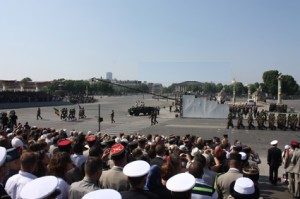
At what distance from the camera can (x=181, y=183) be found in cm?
368

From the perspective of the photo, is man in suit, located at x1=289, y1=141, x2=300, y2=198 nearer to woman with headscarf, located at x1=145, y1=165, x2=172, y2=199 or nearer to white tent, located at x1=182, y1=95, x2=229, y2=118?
woman with headscarf, located at x1=145, y1=165, x2=172, y2=199

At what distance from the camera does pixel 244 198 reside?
392cm

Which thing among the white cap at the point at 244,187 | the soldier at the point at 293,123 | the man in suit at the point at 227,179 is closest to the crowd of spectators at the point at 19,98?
the soldier at the point at 293,123

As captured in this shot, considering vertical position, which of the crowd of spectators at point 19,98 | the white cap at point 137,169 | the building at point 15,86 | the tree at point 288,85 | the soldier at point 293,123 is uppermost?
the tree at point 288,85

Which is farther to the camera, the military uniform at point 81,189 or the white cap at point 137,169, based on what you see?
the military uniform at point 81,189

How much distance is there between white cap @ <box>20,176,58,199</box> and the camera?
10.5 ft

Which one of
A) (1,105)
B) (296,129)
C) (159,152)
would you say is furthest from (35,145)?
(1,105)

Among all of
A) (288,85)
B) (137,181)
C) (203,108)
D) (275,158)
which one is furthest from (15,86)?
(137,181)

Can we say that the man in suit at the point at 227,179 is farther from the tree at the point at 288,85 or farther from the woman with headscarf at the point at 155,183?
the tree at the point at 288,85

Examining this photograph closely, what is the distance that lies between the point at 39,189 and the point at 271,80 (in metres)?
143


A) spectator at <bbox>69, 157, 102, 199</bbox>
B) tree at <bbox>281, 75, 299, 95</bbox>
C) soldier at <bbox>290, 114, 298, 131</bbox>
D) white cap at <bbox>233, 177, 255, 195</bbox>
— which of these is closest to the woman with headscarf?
spectator at <bbox>69, 157, 102, 199</bbox>

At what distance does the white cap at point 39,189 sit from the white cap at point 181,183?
49.9 inches

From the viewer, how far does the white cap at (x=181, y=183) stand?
359 centimetres

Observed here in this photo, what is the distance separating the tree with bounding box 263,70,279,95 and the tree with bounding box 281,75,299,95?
326 cm
